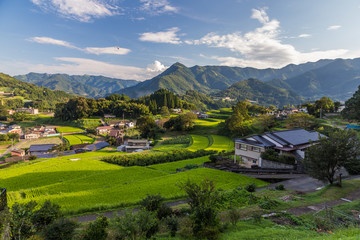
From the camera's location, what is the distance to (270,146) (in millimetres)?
23547

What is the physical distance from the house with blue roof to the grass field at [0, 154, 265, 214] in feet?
16.9

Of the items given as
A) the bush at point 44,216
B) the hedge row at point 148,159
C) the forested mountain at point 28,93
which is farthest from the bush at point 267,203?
the forested mountain at point 28,93

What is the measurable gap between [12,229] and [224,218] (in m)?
9.52

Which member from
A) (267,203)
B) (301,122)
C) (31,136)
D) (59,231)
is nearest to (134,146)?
(267,203)

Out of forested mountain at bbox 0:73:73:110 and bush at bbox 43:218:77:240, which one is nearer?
bush at bbox 43:218:77:240

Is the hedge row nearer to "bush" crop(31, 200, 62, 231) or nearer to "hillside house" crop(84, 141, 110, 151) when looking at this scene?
"hillside house" crop(84, 141, 110, 151)

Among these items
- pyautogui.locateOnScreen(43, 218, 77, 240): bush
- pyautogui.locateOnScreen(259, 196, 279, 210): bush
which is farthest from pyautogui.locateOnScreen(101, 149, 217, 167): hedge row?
pyautogui.locateOnScreen(43, 218, 77, 240): bush

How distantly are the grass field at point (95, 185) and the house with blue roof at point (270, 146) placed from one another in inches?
203

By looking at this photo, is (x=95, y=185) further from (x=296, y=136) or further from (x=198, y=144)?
(x=198, y=144)

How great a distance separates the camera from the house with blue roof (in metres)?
23.0

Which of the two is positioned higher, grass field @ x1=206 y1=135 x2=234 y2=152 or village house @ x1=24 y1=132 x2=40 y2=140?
grass field @ x1=206 y1=135 x2=234 y2=152

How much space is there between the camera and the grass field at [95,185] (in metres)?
14.6

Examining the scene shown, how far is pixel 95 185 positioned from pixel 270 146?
21738 mm

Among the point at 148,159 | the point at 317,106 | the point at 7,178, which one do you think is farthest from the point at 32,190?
the point at 317,106
